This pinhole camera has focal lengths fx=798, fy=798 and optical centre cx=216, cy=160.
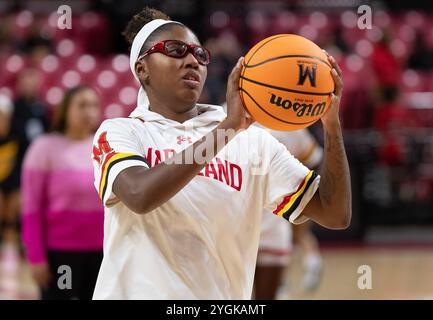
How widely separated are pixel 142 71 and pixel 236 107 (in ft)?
2.05

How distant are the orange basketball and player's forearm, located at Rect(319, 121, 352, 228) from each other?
14cm

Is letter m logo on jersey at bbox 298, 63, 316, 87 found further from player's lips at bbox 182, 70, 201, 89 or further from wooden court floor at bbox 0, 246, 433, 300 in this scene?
wooden court floor at bbox 0, 246, 433, 300

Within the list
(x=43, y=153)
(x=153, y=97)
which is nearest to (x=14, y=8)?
(x=43, y=153)

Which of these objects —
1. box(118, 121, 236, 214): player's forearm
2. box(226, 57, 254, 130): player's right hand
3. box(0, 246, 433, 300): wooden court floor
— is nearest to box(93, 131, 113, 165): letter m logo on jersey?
box(118, 121, 236, 214): player's forearm

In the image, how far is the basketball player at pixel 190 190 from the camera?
9.20 ft

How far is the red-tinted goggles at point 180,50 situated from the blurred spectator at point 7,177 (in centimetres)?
623

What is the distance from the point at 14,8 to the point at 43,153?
26.9 feet

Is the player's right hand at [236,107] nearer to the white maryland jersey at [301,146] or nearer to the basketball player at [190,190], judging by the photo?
the basketball player at [190,190]

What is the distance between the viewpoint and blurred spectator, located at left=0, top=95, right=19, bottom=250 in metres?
Result: 8.96

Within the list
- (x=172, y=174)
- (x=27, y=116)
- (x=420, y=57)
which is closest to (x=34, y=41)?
(x=27, y=116)

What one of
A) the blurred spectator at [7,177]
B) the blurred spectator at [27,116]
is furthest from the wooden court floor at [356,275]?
the blurred spectator at [27,116]

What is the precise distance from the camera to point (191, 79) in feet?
9.67

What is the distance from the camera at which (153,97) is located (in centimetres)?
308

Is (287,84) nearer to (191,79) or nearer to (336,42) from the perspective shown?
(191,79)
